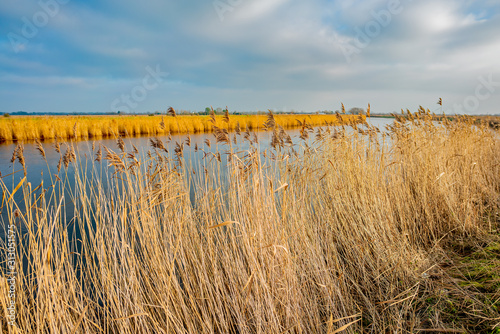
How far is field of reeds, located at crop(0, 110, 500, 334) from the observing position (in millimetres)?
1865

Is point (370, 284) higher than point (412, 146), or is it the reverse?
point (412, 146)

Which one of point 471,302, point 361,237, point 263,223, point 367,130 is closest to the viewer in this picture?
point 263,223

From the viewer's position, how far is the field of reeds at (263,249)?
1865mm

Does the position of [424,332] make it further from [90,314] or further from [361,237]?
[90,314]

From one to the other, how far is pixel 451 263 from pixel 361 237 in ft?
3.10

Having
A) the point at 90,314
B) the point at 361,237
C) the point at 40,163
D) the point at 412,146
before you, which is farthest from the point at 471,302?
the point at 40,163

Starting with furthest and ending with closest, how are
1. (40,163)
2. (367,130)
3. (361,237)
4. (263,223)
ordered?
1. (40,163)
2. (367,130)
3. (361,237)
4. (263,223)

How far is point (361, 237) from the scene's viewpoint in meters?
3.22

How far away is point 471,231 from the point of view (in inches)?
139

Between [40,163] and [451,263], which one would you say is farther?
[40,163]

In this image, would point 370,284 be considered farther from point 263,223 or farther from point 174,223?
point 174,223

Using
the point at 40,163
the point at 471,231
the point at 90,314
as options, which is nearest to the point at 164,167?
the point at 90,314

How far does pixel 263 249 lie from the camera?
185cm

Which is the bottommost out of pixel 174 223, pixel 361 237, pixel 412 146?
pixel 361 237
